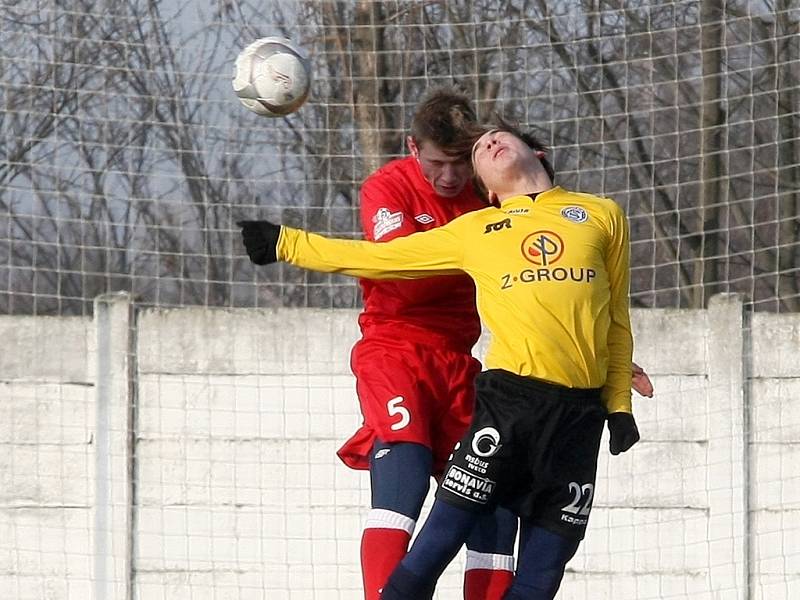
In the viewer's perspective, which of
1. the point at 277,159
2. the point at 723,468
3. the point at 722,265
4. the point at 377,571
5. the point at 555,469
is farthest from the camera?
the point at 722,265

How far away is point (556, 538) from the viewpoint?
395cm

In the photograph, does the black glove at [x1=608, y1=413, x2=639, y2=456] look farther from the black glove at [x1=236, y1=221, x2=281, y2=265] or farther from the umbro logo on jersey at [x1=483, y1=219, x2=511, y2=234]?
the black glove at [x1=236, y1=221, x2=281, y2=265]

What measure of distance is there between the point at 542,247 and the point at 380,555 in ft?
3.27

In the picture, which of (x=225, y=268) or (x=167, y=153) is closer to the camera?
(x=167, y=153)

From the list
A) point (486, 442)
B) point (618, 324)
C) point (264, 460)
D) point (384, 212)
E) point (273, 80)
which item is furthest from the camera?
point (264, 460)

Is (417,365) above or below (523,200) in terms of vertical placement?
below

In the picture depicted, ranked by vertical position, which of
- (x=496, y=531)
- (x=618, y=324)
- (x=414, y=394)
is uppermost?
(x=618, y=324)

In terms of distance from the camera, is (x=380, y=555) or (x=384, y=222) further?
(x=384, y=222)

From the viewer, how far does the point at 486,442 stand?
385 cm

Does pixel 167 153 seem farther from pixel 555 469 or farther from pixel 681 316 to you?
pixel 555 469

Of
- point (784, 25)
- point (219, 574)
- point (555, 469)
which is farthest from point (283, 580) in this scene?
point (784, 25)

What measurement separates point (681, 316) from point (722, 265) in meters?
2.04

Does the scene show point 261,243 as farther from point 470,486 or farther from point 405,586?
point 405,586

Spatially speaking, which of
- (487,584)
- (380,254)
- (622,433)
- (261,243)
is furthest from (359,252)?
(487,584)
